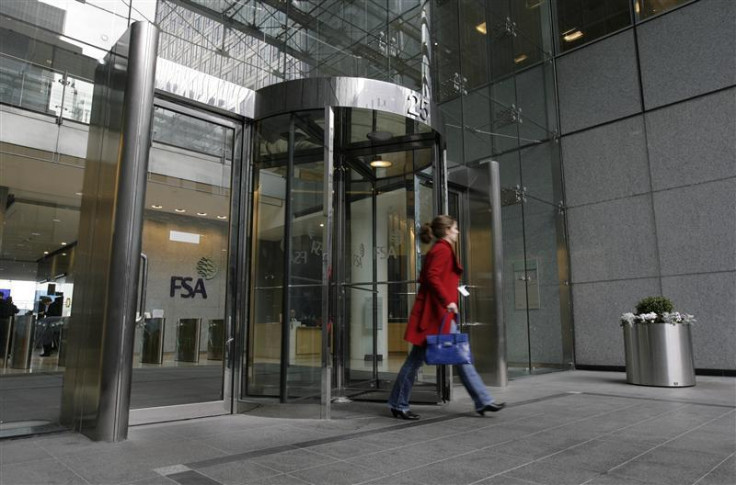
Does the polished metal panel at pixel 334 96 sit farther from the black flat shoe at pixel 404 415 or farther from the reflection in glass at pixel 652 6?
the reflection in glass at pixel 652 6

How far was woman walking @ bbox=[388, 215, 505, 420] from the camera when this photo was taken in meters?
4.17

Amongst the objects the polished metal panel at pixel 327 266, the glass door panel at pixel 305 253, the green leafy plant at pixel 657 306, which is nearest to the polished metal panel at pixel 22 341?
the glass door panel at pixel 305 253

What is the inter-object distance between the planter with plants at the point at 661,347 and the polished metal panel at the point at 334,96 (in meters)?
4.05

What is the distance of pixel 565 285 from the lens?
8.95 m

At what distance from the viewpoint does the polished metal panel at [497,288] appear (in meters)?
6.57

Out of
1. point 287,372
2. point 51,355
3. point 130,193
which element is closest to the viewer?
point 130,193

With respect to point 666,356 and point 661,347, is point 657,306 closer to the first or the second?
point 661,347

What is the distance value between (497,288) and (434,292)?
9.21 ft

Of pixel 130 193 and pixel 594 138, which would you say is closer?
pixel 130 193

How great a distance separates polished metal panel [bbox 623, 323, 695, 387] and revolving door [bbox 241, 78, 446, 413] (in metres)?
3.00

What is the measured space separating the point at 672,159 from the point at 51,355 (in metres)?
8.63

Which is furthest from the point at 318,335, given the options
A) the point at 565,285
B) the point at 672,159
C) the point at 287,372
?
the point at 672,159

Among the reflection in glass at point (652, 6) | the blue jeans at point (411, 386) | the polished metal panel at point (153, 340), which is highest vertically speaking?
the reflection in glass at point (652, 6)

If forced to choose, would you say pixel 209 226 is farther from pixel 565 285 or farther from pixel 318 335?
pixel 565 285
